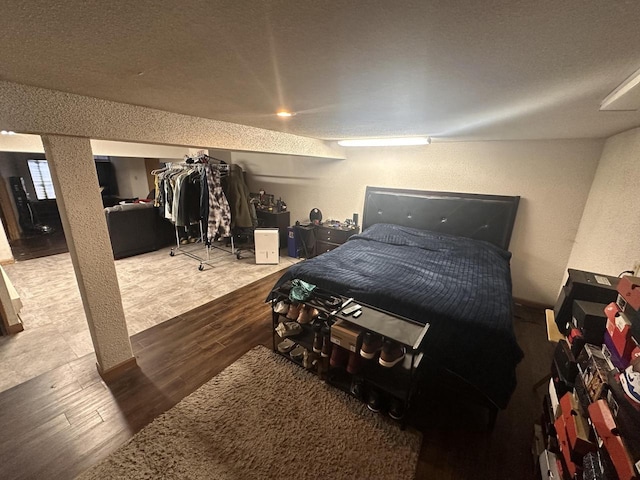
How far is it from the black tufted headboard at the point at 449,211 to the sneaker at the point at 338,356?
89.3 inches

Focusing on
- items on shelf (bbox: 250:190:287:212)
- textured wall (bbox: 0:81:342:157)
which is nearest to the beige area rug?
textured wall (bbox: 0:81:342:157)

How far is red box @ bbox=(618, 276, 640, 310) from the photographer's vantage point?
0.87 m

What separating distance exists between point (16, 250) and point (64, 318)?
3.32 meters

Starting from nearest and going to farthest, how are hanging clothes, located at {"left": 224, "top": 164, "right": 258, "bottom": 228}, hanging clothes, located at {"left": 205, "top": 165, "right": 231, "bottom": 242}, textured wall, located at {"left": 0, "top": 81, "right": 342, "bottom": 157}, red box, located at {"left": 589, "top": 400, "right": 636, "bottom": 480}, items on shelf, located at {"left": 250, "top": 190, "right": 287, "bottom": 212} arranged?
red box, located at {"left": 589, "top": 400, "right": 636, "bottom": 480} < textured wall, located at {"left": 0, "top": 81, "right": 342, "bottom": 157} < hanging clothes, located at {"left": 205, "top": 165, "right": 231, "bottom": 242} < hanging clothes, located at {"left": 224, "top": 164, "right": 258, "bottom": 228} < items on shelf, located at {"left": 250, "top": 190, "right": 287, "bottom": 212}

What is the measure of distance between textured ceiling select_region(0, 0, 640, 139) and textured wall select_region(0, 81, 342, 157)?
4.5 inches

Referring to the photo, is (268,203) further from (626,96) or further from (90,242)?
(626,96)

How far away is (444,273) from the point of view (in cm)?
228

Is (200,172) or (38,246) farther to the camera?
(38,246)

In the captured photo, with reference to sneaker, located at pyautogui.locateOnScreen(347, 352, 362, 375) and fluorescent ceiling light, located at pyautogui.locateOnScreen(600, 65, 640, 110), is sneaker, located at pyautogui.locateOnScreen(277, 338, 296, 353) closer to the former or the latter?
sneaker, located at pyautogui.locateOnScreen(347, 352, 362, 375)

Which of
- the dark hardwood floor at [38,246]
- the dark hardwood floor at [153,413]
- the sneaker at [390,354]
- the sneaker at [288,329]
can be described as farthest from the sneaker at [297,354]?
the dark hardwood floor at [38,246]

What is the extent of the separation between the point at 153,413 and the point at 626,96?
120 inches

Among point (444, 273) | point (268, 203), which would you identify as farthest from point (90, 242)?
point (268, 203)

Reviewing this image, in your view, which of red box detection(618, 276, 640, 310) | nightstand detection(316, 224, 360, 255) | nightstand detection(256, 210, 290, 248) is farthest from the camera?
nightstand detection(256, 210, 290, 248)

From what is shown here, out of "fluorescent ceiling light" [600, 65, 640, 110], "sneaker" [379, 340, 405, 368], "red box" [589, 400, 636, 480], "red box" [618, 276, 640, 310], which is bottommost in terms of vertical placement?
"sneaker" [379, 340, 405, 368]
